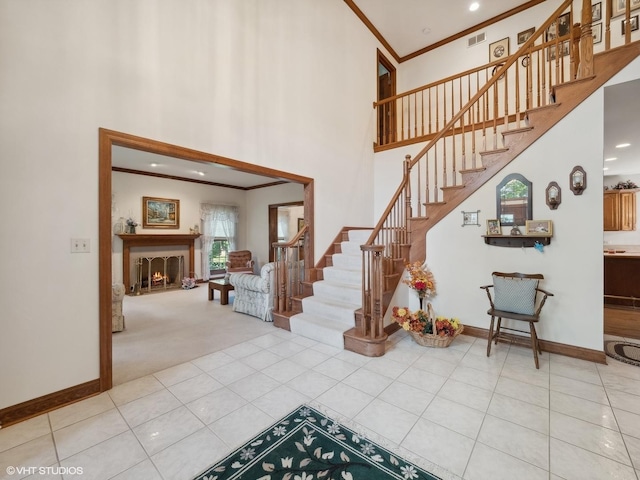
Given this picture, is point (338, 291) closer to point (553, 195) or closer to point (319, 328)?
point (319, 328)

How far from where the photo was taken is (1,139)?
6.19 ft

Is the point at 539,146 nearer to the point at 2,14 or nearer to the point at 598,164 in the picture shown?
the point at 598,164

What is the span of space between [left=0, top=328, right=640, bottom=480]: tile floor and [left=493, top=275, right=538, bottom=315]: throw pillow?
55cm

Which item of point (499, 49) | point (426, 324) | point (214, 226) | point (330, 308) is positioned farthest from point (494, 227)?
point (214, 226)

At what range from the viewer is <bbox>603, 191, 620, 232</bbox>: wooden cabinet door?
19.9ft

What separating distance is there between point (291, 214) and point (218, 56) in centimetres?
774

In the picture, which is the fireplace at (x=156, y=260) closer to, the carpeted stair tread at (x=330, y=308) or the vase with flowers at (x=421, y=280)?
the carpeted stair tread at (x=330, y=308)

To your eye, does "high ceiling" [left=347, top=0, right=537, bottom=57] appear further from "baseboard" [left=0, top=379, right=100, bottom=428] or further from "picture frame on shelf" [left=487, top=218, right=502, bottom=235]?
"baseboard" [left=0, top=379, right=100, bottom=428]

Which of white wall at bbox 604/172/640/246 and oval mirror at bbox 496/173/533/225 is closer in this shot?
oval mirror at bbox 496/173/533/225

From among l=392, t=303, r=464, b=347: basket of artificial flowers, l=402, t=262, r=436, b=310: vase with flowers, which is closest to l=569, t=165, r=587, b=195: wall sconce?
l=402, t=262, r=436, b=310: vase with flowers

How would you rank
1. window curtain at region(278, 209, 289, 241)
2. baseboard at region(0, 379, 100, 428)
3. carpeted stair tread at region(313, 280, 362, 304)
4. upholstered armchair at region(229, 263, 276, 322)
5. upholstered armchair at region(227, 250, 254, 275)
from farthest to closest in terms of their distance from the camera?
window curtain at region(278, 209, 289, 241) → upholstered armchair at region(227, 250, 254, 275) → upholstered armchair at region(229, 263, 276, 322) → carpeted stair tread at region(313, 280, 362, 304) → baseboard at region(0, 379, 100, 428)

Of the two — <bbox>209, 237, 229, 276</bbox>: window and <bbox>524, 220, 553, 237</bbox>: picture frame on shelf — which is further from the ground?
<bbox>524, 220, 553, 237</bbox>: picture frame on shelf

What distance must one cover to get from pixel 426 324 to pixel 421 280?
546mm

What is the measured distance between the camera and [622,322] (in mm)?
3818
